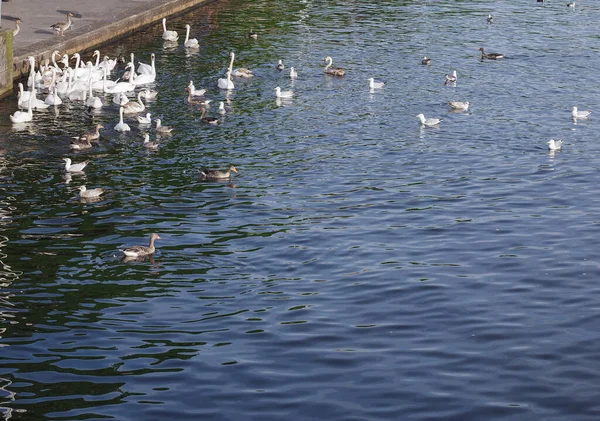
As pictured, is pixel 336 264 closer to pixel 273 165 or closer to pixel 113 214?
pixel 113 214

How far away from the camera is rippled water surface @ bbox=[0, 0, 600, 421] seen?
1371 centimetres

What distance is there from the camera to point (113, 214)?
20.9 m

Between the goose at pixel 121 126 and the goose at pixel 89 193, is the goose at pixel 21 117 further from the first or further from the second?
the goose at pixel 89 193

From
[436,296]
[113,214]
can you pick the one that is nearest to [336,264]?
[436,296]

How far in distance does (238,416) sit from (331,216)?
835cm

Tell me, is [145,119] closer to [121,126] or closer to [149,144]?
[121,126]

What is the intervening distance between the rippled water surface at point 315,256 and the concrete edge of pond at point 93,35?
239 cm

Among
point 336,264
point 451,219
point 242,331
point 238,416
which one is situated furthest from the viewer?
point 451,219

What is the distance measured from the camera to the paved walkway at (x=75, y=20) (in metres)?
34.5

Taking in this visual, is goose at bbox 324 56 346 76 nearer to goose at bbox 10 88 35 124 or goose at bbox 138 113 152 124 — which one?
goose at bbox 138 113 152 124

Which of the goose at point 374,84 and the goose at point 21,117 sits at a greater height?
the goose at point 374,84

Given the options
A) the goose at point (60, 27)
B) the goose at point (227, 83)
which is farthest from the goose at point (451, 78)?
the goose at point (60, 27)

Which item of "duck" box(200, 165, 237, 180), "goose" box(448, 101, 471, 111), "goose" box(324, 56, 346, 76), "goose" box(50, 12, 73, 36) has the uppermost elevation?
"goose" box(50, 12, 73, 36)

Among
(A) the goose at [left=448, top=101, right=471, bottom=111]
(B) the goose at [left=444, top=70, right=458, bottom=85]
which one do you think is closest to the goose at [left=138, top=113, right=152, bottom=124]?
(A) the goose at [left=448, top=101, right=471, bottom=111]
